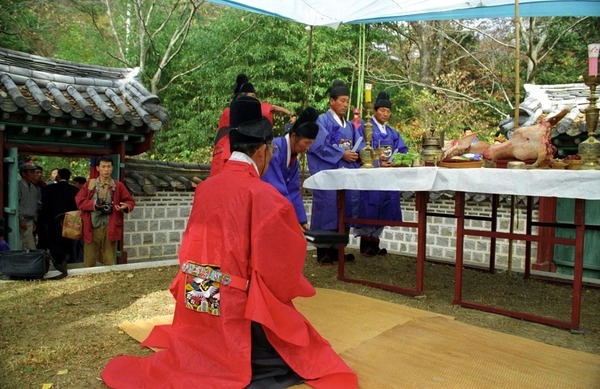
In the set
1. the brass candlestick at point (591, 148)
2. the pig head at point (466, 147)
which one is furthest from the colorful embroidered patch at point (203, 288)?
the pig head at point (466, 147)

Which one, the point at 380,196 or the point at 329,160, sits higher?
the point at 329,160

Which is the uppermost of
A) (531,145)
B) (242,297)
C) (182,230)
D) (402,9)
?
(402,9)

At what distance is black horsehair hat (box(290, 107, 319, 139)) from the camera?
4.58m

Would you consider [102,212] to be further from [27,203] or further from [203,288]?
[203,288]

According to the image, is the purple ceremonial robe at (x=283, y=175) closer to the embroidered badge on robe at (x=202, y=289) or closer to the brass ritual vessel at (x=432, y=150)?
the brass ritual vessel at (x=432, y=150)

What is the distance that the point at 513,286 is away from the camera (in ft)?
17.5

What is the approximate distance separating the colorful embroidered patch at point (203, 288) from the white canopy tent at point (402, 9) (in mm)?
3917

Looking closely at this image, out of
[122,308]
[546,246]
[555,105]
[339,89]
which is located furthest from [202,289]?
[555,105]

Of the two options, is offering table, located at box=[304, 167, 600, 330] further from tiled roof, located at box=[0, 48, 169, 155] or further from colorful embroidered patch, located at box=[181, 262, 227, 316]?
tiled roof, located at box=[0, 48, 169, 155]

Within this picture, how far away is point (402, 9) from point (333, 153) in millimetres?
1881

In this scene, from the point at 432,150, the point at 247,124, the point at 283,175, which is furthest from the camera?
the point at 283,175

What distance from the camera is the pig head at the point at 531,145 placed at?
407 cm

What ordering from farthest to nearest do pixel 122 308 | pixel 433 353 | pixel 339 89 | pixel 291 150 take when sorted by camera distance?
pixel 339 89, pixel 291 150, pixel 122 308, pixel 433 353

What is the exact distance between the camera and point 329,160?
590 cm
